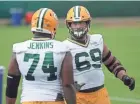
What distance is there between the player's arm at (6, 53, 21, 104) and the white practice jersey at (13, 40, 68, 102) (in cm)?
7

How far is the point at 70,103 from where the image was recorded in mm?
5426

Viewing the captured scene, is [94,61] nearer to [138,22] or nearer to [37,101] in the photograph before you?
[37,101]

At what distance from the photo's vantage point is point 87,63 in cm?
666

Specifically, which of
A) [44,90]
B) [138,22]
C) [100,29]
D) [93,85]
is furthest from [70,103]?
[138,22]

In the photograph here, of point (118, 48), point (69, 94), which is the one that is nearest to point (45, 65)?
point (69, 94)

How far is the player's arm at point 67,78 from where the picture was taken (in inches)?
210

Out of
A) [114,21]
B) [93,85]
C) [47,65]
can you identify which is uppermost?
[47,65]

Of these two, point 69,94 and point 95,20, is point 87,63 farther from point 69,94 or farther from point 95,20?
point 95,20

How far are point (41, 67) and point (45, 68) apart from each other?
4cm

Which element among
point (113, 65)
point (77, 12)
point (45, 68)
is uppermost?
point (77, 12)

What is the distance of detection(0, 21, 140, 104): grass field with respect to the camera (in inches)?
477

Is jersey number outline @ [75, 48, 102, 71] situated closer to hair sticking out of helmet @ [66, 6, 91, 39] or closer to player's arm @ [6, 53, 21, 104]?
hair sticking out of helmet @ [66, 6, 91, 39]

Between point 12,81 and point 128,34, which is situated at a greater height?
point 12,81

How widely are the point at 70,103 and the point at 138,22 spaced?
25624mm
